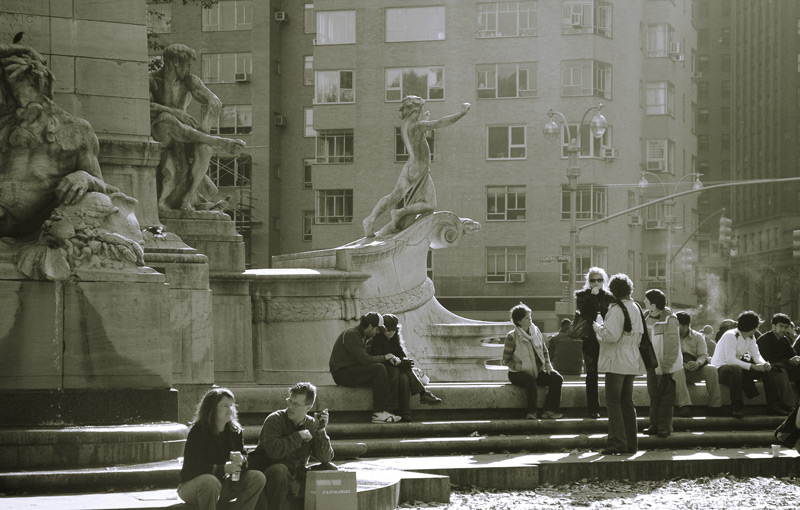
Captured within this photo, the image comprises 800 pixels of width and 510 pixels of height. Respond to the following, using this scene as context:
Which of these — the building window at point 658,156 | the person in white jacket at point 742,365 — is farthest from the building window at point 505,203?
the person in white jacket at point 742,365

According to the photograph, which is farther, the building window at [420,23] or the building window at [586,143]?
the building window at [420,23]

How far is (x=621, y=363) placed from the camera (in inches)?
513

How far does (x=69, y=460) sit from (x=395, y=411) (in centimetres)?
458

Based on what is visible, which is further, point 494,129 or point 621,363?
point 494,129

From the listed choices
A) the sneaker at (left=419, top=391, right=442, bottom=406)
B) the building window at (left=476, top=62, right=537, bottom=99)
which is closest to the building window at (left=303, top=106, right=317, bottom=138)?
the building window at (left=476, top=62, right=537, bottom=99)

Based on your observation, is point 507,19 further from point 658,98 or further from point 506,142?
point 658,98

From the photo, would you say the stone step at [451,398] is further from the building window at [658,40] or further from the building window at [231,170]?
the building window at [658,40]

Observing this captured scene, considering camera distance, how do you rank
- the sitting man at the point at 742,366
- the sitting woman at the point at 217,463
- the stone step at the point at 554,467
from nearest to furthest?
the sitting woman at the point at 217,463, the stone step at the point at 554,467, the sitting man at the point at 742,366

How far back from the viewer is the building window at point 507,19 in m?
54.9

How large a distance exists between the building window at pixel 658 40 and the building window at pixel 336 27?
570 inches

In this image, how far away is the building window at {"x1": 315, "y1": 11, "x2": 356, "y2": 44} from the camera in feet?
185

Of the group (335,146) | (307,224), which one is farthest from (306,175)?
(335,146)

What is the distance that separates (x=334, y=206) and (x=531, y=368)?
4303 cm

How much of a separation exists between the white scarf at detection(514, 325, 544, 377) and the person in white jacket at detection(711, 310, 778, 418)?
88.1 inches
